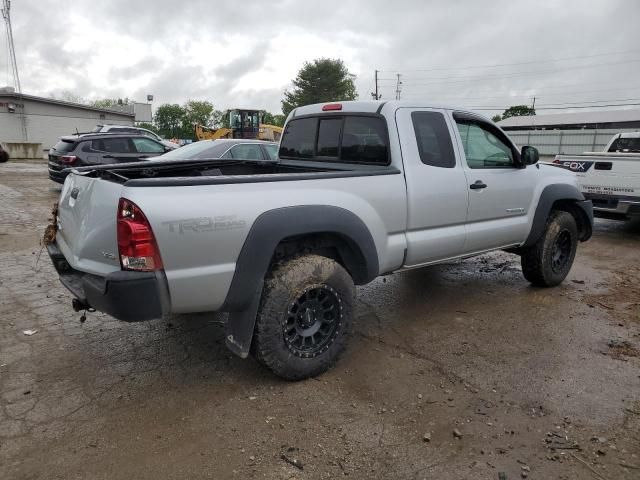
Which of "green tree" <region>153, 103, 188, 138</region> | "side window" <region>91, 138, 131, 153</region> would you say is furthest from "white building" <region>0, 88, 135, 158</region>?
"green tree" <region>153, 103, 188, 138</region>

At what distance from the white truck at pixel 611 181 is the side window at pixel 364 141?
5.56m

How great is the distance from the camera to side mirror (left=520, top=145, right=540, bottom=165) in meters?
4.70

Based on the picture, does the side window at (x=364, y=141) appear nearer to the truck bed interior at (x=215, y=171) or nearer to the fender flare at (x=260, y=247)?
the truck bed interior at (x=215, y=171)

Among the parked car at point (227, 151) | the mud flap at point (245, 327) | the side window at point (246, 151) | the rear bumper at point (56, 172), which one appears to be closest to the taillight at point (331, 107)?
the mud flap at point (245, 327)

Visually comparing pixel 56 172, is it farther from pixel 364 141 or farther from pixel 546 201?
pixel 546 201

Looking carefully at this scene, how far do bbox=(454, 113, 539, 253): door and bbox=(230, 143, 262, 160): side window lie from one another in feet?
16.5

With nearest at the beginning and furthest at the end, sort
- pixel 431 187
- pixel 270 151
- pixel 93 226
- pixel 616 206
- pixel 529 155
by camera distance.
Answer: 1. pixel 93 226
2. pixel 431 187
3. pixel 529 155
4. pixel 616 206
5. pixel 270 151

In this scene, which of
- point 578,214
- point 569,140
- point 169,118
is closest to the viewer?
point 578,214

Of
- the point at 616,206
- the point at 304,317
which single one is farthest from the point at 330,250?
the point at 616,206

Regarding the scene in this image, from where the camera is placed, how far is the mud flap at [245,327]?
3.03 meters

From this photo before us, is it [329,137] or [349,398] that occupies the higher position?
[329,137]

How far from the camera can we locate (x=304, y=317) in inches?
130

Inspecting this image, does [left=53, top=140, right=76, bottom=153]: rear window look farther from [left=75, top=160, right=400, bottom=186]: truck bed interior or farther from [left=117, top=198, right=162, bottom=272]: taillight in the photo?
[left=117, top=198, right=162, bottom=272]: taillight

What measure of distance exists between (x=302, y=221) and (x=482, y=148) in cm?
234
